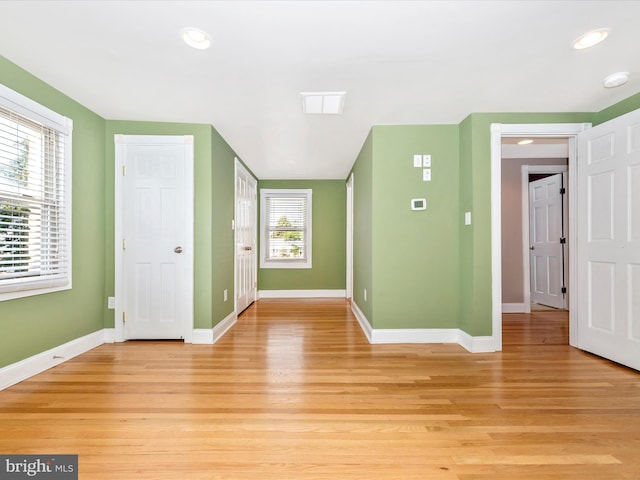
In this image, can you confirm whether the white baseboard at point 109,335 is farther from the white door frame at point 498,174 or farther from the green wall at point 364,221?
the white door frame at point 498,174

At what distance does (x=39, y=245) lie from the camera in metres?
2.56

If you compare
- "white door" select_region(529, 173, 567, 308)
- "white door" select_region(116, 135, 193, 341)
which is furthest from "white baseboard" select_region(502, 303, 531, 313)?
"white door" select_region(116, 135, 193, 341)

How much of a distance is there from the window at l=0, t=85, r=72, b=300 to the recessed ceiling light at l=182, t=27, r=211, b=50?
1.41m

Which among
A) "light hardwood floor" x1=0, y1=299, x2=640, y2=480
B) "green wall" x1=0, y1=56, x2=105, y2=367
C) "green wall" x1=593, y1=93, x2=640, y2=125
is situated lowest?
"light hardwood floor" x1=0, y1=299, x2=640, y2=480

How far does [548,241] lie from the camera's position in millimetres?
5395

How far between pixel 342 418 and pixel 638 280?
2.65 m

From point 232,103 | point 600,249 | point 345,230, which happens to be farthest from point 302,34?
point 345,230

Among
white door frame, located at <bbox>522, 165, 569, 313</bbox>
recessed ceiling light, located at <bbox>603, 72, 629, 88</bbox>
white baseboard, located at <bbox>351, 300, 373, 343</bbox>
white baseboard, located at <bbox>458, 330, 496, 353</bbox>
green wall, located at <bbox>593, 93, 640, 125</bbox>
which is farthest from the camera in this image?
white door frame, located at <bbox>522, 165, 569, 313</bbox>

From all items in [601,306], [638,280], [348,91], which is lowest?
[601,306]

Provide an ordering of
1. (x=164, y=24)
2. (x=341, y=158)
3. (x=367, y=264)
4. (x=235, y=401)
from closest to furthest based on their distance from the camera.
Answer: (x=164, y=24) → (x=235, y=401) → (x=367, y=264) → (x=341, y=158)

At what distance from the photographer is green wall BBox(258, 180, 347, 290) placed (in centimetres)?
638

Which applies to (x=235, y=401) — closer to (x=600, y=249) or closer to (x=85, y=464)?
(x=85, y=464)

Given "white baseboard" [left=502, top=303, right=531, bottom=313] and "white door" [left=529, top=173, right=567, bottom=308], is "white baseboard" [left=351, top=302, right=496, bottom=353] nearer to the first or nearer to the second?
"white baseboard" [left=502, top=303, right=531, bottom=313]
